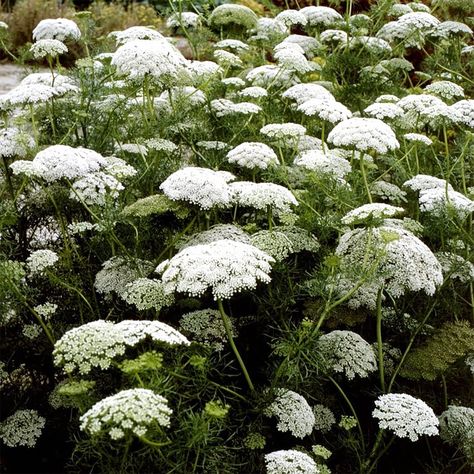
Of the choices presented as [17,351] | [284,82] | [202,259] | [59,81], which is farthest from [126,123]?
[202,259]

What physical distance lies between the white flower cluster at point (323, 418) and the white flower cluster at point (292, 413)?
12.5 inches

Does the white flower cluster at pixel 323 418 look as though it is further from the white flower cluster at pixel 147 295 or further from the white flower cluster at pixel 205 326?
the white flower cluster at pixel 147 295

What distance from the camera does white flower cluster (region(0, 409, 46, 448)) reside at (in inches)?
145

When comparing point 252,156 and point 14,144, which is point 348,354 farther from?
point 14,144

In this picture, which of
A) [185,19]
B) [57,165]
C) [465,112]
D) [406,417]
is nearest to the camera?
[406,417]

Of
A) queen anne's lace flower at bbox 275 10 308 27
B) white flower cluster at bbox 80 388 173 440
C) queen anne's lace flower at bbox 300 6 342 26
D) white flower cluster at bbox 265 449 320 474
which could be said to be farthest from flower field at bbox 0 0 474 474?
queen anne's lace flower at bbox 300 6 342 26

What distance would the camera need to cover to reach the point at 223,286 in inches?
114

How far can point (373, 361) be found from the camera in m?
3.71

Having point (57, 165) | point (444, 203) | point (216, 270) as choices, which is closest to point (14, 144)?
point (57, 165)

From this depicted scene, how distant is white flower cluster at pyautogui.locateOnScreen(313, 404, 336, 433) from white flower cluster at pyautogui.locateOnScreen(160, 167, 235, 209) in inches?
50.6

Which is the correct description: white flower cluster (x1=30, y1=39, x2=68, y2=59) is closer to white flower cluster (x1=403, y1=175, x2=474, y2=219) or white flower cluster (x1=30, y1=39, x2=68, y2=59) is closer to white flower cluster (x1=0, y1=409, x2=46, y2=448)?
white flower cluster (x1=0, y1=409, x2=46, y2=448)

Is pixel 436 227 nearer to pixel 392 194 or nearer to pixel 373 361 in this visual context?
pixel 392 194

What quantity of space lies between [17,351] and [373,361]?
212 cm

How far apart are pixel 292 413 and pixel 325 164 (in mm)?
1621
